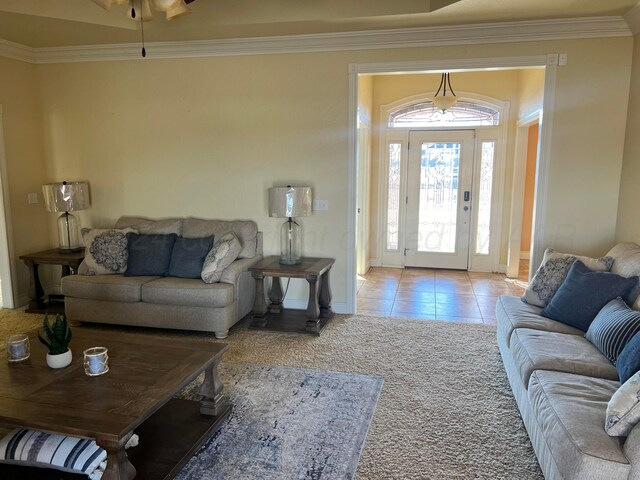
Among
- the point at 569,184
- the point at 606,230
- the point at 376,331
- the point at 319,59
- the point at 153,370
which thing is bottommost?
the point at 376,331

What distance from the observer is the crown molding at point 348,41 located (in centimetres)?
384

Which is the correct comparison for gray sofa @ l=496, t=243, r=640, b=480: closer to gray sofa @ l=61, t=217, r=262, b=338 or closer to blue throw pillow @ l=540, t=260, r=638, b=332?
blue throw pillow @ l=540, t=260, r=638, b=332

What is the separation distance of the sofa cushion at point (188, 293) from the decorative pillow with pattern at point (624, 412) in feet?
9.48

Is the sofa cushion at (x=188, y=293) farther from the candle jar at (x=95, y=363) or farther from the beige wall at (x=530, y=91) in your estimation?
the beige wall at (x=530, y=91)

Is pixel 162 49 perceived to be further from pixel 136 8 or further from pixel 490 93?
pixel 490 93

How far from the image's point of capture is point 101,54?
4.83 m

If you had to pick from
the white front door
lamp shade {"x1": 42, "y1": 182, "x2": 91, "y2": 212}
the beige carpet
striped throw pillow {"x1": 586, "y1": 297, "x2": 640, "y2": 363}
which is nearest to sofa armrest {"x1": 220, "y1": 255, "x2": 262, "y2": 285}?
the beige carpet

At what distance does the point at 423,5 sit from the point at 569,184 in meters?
2.03

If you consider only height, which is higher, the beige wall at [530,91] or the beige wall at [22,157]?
the beige wall at [530,91]

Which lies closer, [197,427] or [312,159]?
[197,427]

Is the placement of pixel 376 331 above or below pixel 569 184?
below

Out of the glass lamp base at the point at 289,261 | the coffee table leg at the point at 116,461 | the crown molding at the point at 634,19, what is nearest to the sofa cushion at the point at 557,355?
the coffee table leg at the point at 116,461

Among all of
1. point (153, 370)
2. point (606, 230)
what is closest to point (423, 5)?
point (606, 230)

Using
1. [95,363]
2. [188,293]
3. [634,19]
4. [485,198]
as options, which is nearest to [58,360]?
[95,363]
